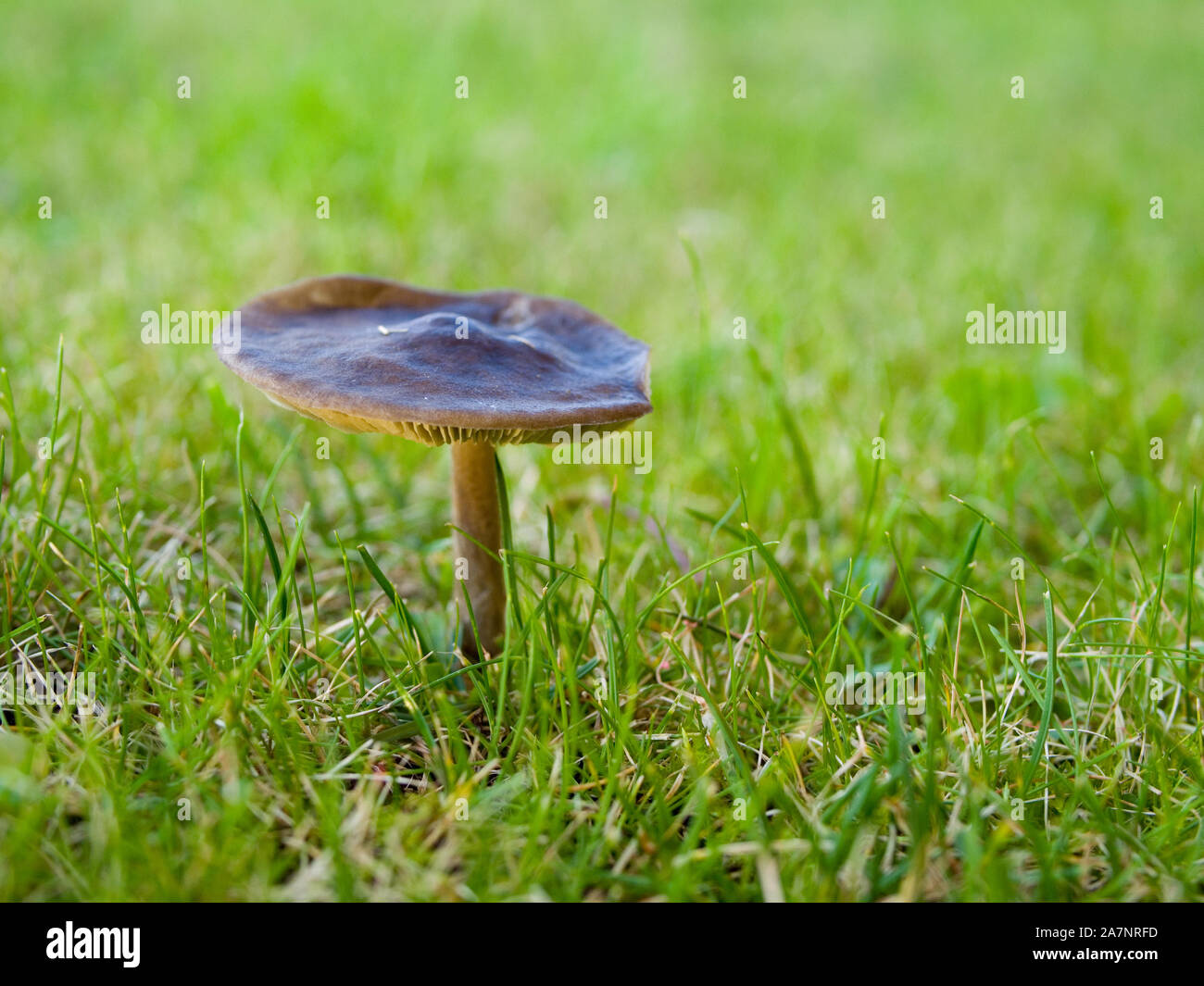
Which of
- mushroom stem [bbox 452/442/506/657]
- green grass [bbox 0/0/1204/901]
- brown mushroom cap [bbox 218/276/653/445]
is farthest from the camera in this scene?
mushroom stem [bbox 452/442/506/657]

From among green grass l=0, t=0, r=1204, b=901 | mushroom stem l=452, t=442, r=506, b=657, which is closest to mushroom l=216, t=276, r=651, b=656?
mushroom stem l=452, t=442, r=506, b=657

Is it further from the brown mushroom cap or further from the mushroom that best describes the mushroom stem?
the brown mushroom cap

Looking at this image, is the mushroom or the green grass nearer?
the green grass

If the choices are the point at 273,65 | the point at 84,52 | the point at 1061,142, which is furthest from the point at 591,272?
the point at 1061,142

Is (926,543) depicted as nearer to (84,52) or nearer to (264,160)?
(264,160)

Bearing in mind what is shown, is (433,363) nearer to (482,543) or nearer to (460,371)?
(460,371)

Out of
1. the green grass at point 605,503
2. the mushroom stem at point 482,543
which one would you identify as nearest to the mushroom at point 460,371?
the mushroom stem at point 482,543

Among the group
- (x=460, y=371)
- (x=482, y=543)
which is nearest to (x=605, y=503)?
(x=482, y=543)

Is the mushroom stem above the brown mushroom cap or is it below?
below
